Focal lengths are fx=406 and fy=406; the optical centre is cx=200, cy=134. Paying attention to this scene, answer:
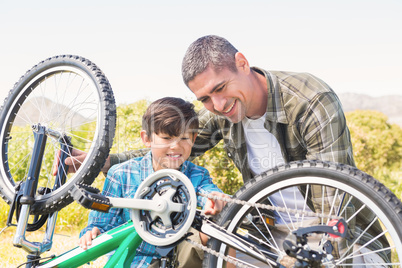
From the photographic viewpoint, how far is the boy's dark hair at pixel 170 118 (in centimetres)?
222

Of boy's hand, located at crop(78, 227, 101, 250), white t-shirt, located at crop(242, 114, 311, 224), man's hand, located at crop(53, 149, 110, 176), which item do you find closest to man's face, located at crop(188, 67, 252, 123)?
white t-shirt, located at crop(242, 114, 311, 224)

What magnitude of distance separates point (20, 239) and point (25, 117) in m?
0.89

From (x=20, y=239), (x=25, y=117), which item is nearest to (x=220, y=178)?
(x=25, y=117)

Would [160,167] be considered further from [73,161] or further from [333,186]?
[333,186]

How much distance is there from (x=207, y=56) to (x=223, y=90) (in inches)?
8.1

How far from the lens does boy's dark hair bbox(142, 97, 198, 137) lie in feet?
7.30

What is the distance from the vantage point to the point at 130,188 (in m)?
2.15

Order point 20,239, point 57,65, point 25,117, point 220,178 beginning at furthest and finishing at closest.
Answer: point 220,178, point 25,117, point 57,65, point 20,239

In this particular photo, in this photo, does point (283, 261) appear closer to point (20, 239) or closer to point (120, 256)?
point (120, 256)

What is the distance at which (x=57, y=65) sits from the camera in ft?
7.89

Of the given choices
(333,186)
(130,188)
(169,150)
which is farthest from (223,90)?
(333,186)

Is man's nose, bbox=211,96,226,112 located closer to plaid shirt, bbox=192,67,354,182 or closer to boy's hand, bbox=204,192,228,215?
plaid shirt, bbox=192,67,354,182

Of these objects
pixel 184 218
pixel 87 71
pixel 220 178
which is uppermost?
pixel 87 71

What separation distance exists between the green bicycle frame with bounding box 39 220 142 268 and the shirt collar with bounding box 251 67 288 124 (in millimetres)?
1066
